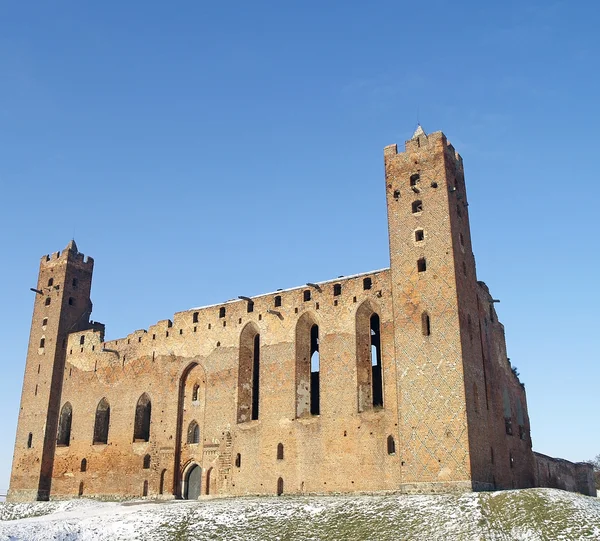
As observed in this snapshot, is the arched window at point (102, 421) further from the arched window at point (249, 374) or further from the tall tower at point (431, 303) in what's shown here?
the tall tower at point (431, 303)

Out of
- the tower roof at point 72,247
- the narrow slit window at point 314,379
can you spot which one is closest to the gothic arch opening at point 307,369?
the narrow slit window at point 314,379

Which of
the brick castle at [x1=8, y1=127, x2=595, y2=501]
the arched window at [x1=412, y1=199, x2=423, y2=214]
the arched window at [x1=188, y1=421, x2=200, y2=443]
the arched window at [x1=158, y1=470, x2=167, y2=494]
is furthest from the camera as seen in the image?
the arched window at [x1=188, y1=421, x2=200, y2=443]

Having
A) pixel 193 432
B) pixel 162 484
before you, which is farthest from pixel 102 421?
pixel 193 432

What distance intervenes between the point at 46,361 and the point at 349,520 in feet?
79.6

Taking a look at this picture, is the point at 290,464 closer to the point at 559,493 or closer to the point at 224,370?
the point at 224,370

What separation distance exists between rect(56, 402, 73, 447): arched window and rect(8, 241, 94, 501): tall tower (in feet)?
0.91

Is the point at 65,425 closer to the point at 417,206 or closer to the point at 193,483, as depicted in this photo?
the point at 193,483

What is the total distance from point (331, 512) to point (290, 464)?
6.13 meters

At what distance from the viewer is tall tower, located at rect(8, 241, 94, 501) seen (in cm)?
3772

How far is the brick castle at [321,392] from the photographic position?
26.1 m

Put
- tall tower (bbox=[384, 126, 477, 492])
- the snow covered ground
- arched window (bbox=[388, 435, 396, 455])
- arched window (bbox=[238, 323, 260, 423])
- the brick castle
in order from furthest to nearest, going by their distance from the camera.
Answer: arched window (bbox=[238, 323, 260, 423]) → arched window (bbox=[388, 435, 396, 455]) → the brick castle → tall tower (bbox=[384, 126, 477, 492]) → the snow covered ground

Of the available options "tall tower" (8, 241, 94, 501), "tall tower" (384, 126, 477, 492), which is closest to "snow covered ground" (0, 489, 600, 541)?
"tall tower" (384, 126, 477, 492)

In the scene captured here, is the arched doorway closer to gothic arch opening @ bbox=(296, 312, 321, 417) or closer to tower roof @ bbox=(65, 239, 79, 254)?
gothic arch opening @ bbox=(296, 312, 321, 417)

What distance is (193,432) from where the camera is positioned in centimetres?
3369
